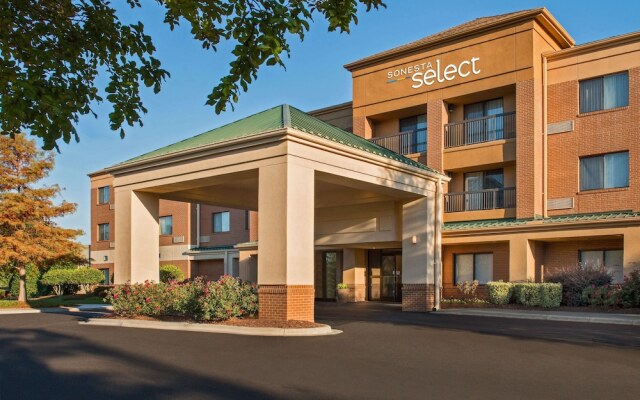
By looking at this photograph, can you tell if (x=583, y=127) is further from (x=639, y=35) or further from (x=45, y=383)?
(x=45, y=383)

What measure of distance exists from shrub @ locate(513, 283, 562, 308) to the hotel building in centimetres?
157

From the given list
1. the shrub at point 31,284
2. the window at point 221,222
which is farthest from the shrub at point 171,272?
the shrub at point 31,284

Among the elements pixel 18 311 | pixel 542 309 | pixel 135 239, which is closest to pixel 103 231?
pixel 18 311

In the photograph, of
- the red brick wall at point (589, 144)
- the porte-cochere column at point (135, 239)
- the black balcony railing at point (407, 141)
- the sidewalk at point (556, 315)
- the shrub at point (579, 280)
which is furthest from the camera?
the black balcony railing at point (407, 141)

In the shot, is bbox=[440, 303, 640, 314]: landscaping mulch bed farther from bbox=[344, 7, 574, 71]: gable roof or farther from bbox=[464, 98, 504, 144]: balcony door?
bbox=[344, 7, 574, 71]: gable roof

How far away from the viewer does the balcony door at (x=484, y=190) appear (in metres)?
27.5

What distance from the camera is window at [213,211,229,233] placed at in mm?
40562

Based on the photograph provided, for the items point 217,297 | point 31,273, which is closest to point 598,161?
point 217,297

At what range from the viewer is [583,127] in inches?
1003

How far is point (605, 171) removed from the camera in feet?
81.7

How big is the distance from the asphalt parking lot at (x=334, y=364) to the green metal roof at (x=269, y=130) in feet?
18.4

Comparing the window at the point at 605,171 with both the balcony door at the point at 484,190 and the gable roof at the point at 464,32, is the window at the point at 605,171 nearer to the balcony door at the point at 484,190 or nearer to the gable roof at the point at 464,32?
the balcony door at the point at 484,190

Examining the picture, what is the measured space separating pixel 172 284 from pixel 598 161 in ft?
57.2

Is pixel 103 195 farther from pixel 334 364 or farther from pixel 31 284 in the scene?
pixel 334 364
